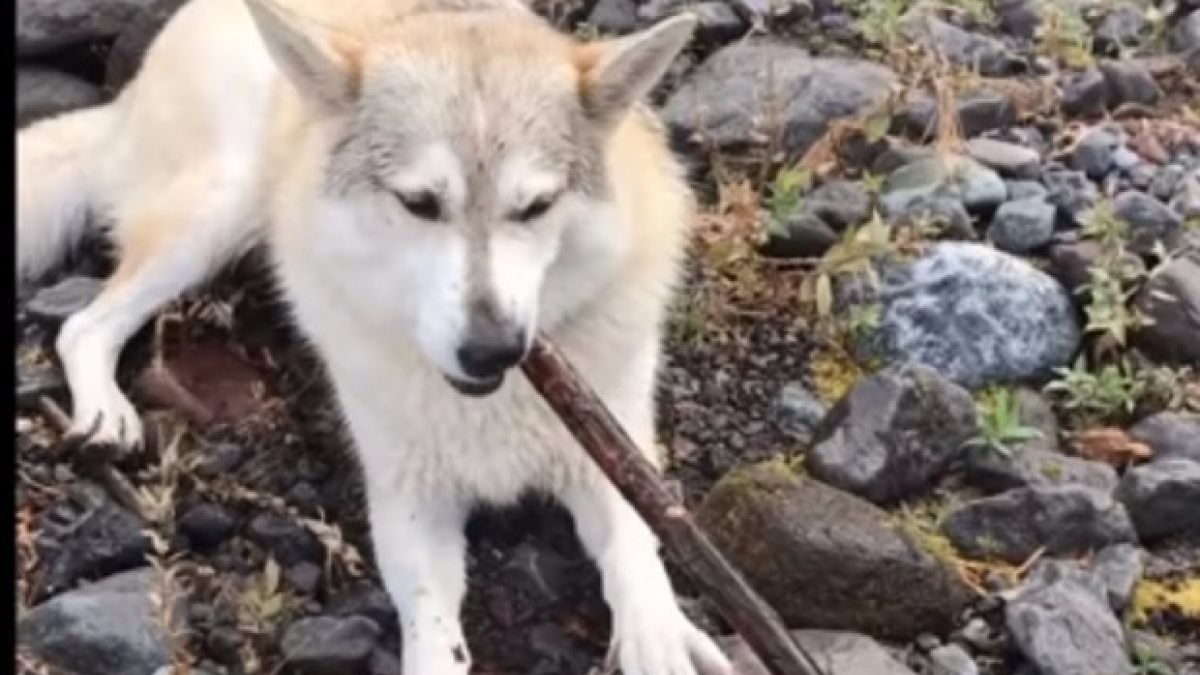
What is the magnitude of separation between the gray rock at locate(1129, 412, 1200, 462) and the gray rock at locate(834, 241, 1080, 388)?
0.24 m

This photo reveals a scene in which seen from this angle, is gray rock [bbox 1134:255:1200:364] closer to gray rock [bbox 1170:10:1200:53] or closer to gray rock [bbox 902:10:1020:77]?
gray rock [bbox 902:10:1020:77]

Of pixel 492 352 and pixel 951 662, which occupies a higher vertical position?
pixel 492 352

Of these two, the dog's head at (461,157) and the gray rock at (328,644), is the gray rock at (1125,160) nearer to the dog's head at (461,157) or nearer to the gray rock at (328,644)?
the dog's head at (461,157)

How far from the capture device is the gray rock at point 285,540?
385 centimetres

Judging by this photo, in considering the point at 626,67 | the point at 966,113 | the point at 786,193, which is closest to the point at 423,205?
the point at 626,67

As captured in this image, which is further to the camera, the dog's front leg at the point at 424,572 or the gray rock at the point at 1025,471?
the gray rock at the point at 1025,471

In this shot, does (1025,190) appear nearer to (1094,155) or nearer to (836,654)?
(1094,155)

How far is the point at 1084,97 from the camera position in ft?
16.9

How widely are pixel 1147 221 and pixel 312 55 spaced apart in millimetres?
1869

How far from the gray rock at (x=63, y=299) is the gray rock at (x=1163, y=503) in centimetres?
189

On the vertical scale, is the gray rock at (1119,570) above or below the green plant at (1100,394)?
above

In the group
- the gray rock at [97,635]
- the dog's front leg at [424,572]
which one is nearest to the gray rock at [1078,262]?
the dog's front leg at [424,572]

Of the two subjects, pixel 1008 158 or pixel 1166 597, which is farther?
pixel 1008 158

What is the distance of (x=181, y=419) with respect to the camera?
4.18 m
